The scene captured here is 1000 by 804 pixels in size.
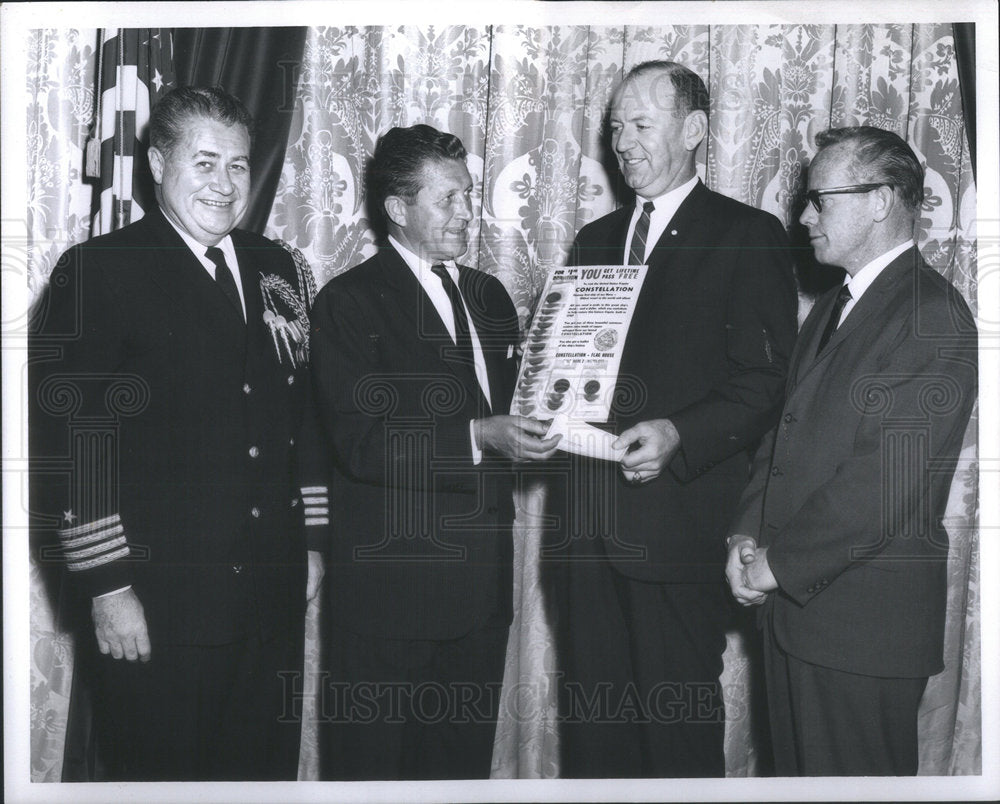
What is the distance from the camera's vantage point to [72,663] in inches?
87.8

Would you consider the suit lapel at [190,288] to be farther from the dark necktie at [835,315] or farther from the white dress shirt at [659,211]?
the dark necktie at [835,315]

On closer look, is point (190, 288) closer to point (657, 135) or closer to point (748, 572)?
point (657, 135)

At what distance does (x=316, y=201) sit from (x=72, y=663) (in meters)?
1.19

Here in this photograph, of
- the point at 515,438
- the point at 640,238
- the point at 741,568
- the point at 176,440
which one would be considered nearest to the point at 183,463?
the point at 176,440

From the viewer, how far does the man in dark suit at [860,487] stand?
2.11 m

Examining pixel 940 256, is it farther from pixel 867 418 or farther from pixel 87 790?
pixel 87 790

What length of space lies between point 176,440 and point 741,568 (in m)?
1.27

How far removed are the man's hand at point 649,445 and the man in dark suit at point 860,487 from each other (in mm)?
201

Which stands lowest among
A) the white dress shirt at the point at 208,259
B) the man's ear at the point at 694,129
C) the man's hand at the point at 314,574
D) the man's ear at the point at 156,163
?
the man's hand at the point at 314,574

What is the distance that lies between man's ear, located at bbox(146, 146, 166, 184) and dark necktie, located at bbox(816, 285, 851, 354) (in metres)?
1.50

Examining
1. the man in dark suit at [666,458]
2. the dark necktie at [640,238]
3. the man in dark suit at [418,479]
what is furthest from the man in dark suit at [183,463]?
the dark necktie at [640,238]

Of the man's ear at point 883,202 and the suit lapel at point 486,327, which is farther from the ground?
the man's ear at point 883,202

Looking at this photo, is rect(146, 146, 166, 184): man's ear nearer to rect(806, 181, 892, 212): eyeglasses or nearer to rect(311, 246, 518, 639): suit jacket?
rect(311, 246, 518, 639): suit jacket

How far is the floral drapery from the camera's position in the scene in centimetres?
224
